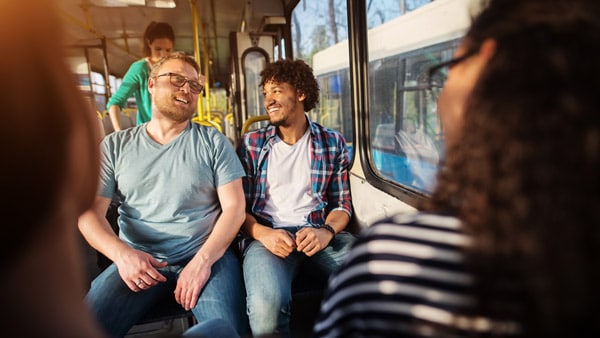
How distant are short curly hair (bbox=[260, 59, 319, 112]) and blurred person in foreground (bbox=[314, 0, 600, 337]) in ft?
6.18

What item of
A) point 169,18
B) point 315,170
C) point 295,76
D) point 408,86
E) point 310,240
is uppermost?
point 169,18

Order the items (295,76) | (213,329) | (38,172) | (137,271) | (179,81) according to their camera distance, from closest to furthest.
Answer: (38,172) → (213,329) → (137,271) → (179,81) → (295,76)

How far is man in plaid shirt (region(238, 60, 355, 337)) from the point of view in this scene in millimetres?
1958

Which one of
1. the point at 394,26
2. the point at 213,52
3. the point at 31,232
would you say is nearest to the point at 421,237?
the point at 31,232

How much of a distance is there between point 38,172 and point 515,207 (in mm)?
536

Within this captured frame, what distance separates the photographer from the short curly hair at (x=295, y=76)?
2.46 meters

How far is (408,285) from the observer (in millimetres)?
598

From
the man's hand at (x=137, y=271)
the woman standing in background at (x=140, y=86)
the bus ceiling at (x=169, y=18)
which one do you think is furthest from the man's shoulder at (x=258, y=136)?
the bus ceiling at (x=169, y=18)

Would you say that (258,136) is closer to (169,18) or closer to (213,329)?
(213,329)

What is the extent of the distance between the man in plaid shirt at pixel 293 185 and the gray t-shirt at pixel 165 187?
0.29 metres

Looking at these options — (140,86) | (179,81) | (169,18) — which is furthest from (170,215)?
(169,18)

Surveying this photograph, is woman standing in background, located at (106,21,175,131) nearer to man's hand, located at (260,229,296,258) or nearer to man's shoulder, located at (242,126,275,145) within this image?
man's shoulder, located at (242,126,275,145)

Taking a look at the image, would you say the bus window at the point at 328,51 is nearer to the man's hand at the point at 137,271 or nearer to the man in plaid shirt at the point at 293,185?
the man in plaid shirt at the point at 293,185

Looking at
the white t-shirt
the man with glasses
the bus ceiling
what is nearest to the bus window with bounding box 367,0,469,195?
the white t-shirt
